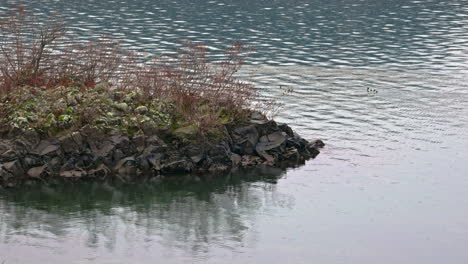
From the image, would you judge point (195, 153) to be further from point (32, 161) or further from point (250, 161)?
point (32, 161)

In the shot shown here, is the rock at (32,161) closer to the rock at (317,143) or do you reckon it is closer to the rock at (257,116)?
the rock at (257,116)

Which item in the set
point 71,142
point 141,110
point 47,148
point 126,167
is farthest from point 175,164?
point 47,148

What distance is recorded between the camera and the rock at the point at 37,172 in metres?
51.5

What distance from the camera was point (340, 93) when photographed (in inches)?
3034

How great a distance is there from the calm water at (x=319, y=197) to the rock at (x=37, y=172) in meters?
1.22

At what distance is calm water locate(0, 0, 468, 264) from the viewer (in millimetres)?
42344

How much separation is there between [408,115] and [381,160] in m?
12.7

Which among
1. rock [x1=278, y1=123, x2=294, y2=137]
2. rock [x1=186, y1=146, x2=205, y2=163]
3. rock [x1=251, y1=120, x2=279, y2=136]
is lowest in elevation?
rock [x1=186, y1=146, x2=205, y2=163]

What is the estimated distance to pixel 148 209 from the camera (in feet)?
161

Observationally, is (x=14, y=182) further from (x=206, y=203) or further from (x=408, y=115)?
(x=408, y=115)

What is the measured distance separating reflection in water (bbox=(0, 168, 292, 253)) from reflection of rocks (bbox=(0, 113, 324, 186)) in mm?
1039

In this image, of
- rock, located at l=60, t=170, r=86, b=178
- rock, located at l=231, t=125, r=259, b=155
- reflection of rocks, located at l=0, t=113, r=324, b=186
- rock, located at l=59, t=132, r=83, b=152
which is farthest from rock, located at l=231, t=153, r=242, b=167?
rock, located at l=59, t=132, r=83, b=152

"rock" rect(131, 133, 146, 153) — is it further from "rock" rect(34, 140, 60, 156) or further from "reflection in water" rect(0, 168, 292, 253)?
"rock" rect(34, 140, 60, 156)

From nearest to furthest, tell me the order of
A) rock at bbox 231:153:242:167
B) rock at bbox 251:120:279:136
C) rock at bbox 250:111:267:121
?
rock at bbox 231:153:242:167 < rock at bbox 251:120:279:136 < rock at bbox 250:111:267:121
